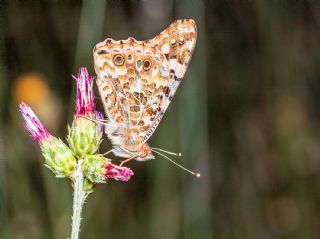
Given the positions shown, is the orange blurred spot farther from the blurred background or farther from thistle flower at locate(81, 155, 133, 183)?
thistle flower at locate(81, 155, 133, 183)

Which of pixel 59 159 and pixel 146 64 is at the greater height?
pixel 146 64

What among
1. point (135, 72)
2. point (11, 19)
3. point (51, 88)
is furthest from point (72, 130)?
point (11, 19)

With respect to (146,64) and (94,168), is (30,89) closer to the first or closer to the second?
(146,64)

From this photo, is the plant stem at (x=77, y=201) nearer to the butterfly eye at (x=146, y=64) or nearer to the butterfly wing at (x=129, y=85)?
the butterfly wing at (x=129, y=85)

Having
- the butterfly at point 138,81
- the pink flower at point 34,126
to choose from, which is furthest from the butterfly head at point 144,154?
the pink flower at point 34,126

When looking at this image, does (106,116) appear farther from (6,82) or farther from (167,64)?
(6,82)

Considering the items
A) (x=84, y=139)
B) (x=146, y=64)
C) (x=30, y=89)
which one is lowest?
(x=84, y=139)

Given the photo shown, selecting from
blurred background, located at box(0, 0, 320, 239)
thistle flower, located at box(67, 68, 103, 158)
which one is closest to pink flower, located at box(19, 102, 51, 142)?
thistle flower, located at box(67, 68, 103, 158)

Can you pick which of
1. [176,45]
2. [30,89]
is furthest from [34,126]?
[30,89]
